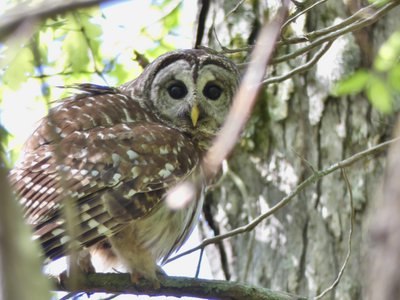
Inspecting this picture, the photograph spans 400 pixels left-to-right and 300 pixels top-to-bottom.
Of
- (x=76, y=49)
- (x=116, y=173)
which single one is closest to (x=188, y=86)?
(x=76, y=49)

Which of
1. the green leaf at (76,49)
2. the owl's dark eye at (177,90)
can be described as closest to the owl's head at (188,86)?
the owl's dark eye at (177,90)

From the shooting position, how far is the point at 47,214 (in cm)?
332

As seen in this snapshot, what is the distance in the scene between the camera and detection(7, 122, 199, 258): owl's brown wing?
11.0ft

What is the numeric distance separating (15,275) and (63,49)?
392cm

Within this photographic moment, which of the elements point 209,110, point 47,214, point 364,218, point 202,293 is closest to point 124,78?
point 209,110

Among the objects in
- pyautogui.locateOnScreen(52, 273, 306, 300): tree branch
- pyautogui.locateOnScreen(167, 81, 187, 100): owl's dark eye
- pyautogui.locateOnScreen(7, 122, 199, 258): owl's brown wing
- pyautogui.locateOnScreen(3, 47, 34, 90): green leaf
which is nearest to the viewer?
pyautogui.locateOnScreen(52, 273, 306, 300): tree branch

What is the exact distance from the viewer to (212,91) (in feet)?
15.5

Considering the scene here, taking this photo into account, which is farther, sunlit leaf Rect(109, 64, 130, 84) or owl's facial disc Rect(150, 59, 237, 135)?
sunlit leaf Rect(109, 64, 130, 84)

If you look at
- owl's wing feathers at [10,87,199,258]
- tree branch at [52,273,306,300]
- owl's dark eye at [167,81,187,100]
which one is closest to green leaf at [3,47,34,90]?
owl's wing feathers at [10,87,199,258]

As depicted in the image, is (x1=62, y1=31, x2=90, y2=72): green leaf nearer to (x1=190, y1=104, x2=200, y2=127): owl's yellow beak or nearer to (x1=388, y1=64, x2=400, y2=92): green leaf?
(x1=190, y1=104, x2=200, y2=127): owl's yellow beak

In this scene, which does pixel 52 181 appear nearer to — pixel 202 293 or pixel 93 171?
pixel 93 171

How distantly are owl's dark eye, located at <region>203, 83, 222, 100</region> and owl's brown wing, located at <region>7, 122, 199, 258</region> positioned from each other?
0.76 m

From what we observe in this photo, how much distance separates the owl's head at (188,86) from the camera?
4.57 m

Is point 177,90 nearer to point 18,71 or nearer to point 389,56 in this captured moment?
point 18,71
